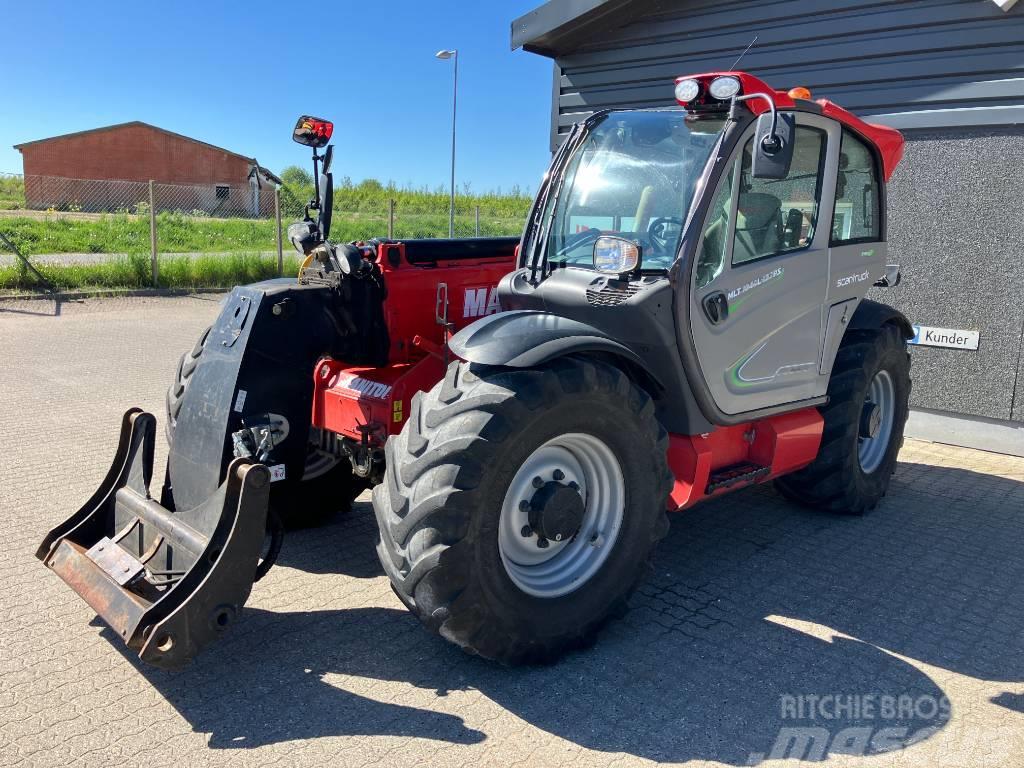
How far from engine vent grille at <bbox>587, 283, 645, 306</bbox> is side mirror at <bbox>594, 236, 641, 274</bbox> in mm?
72

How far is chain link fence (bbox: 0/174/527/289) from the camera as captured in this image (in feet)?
49.6

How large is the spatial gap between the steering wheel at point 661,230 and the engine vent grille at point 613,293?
0.81 ft

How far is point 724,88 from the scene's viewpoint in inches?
146

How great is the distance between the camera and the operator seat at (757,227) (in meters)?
4.00

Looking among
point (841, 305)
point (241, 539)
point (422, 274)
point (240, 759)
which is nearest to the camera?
point (240, 759)

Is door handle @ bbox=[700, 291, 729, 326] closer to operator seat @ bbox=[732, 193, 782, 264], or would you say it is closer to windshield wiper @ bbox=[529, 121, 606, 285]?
operator seat @ bbox=[732, 193, 782, 264]

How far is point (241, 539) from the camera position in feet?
10.2

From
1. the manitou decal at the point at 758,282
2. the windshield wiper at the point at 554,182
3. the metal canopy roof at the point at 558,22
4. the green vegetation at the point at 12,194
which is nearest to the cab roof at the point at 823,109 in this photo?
the windshield wiper at the point at 554,182

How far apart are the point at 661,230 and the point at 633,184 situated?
12.1 inches

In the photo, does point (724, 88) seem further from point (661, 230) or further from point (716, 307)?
point (716, 307)

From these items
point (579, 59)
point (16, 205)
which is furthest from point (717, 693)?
point (16, 205)

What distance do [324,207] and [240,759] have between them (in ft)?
8.70

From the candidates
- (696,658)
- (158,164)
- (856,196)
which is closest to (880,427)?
(856,196)

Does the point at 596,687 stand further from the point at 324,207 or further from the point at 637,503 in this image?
the point at 324,207
